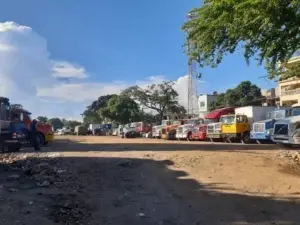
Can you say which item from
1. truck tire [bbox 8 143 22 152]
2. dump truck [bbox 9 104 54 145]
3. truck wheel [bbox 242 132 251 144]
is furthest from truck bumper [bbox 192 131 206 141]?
truck tire [bbox 8 143 22 152]

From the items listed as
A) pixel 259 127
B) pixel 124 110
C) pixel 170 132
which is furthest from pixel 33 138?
pixel 124 110

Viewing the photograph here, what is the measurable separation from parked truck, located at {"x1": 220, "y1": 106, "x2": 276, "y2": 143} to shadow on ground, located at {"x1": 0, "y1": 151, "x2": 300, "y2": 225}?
22465 millimetres

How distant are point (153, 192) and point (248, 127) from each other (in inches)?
1006

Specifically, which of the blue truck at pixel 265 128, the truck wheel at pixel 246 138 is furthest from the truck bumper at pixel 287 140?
the truck wheel at pixel 246 138

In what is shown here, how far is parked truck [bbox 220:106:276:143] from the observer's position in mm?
35656

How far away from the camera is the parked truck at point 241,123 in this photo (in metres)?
35.7

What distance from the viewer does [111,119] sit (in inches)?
4058

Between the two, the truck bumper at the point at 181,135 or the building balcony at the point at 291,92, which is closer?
the truck bumper at the point at 181,135

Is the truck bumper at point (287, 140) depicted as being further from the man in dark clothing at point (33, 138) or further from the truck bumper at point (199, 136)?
the truck bumper at point (199, 136)

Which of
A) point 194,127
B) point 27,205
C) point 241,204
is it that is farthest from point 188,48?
point 194,127

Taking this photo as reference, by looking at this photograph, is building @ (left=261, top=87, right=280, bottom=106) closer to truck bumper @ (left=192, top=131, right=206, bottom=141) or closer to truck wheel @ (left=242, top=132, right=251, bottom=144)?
truck bumper @ (left=192, top=131, right=206, bottom=141)

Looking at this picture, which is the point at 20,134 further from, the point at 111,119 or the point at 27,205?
the point at 111,119

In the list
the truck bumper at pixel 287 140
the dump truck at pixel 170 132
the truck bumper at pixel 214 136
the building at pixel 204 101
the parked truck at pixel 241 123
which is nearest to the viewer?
the truck bumper at pixel 287 140

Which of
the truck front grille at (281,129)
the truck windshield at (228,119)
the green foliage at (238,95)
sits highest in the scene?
the green foliage at (238,95)
